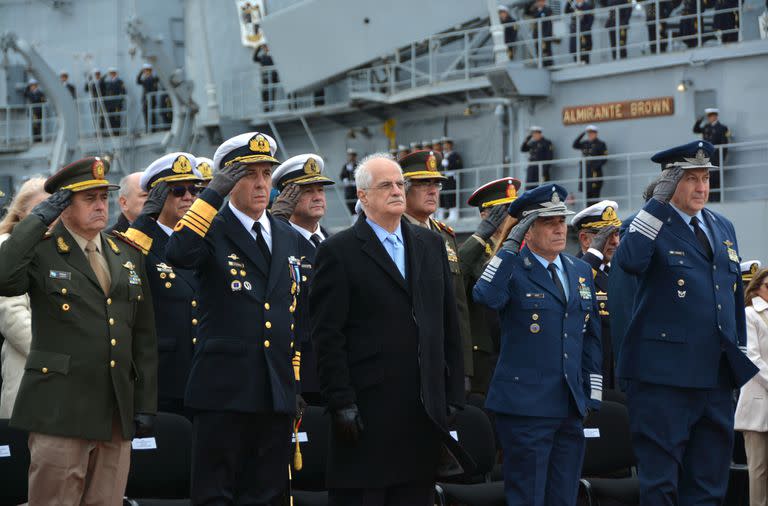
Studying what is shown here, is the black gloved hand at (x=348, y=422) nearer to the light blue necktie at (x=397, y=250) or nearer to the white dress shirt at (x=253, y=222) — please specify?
the light blue necktie at (x=397, y=250)

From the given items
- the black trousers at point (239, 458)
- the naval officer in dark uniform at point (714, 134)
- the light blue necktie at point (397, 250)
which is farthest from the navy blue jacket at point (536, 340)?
the naval officer in dark uniform at point (714, 134)

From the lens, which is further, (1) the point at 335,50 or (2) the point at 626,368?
(1) the point at 335,50

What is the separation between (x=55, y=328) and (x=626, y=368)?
10.3 feet

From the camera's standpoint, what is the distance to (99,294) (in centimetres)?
611

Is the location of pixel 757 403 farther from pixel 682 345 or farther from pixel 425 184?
pixel 425 184

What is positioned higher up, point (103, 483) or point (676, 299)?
point (676, 299)

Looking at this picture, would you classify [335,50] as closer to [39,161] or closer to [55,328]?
[39,161]

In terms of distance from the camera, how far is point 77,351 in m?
5.99

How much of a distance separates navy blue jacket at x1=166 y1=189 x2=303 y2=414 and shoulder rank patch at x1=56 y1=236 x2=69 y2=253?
0.52m

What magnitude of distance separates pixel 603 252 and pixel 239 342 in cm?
438

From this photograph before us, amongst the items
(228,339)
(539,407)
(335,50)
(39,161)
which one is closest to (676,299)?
(539,407)

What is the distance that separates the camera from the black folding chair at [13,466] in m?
6.59

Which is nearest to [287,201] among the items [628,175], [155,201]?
[155,201]

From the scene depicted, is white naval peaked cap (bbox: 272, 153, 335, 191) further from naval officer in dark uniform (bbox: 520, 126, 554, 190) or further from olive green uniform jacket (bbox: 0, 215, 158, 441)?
naval officer in dark uniform (bbox: 520, 126, 554, 190)
